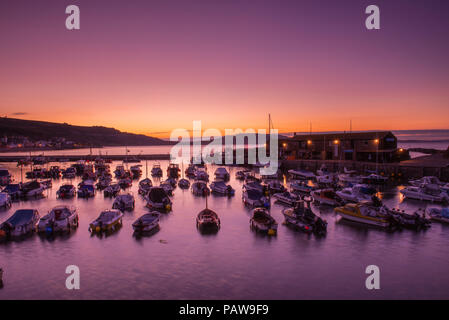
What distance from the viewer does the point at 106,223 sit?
2520cm

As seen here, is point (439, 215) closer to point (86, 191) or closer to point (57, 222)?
point (57, 222)

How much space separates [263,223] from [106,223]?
1369 cm

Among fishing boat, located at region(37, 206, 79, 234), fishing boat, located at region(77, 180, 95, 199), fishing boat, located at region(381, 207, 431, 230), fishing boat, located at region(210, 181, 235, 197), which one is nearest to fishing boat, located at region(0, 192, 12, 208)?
fishing boat, located at region(77, 180, 95, 199)

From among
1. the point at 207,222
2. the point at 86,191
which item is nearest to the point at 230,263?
the point at 207,222

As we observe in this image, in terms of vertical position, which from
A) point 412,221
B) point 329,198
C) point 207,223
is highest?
point 329,198

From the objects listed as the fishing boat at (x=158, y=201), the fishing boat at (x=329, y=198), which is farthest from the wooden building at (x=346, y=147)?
the fishing boat at (x=158, y=201)

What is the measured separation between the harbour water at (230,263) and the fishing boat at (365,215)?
2.98 feet

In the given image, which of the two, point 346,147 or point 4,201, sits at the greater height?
point 346,147

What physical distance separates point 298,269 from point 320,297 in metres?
3.27

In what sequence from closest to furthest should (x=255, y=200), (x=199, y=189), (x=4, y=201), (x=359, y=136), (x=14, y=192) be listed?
(x=255, y=200) → (x=4, y=201) → (x=14, y=192) → (x=199, y=189) → (x=359, y=136)

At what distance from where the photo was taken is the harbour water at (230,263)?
15.8m
